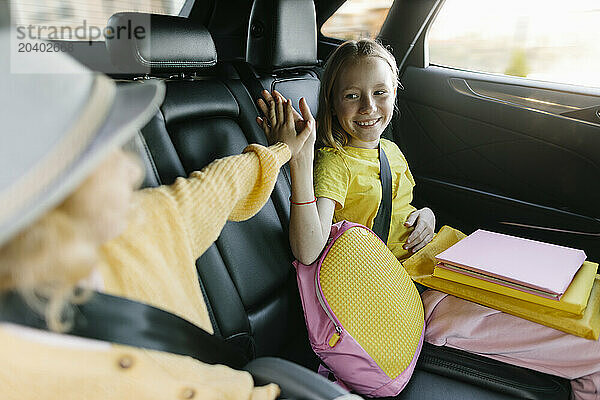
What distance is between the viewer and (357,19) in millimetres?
2424

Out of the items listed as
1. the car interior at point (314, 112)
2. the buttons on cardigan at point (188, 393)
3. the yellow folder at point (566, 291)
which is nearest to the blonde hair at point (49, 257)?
the buttons on cardigan at point (188, 393)

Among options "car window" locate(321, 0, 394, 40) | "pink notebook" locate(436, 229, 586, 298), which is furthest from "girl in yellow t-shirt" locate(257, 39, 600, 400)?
"car window" locate(321, 0, 394, 40)

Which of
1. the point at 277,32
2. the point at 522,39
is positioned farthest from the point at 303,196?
the point at 522,39

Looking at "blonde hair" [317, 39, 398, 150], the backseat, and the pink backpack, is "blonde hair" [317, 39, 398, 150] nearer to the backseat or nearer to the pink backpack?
the backseat

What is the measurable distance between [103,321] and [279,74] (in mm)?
1177

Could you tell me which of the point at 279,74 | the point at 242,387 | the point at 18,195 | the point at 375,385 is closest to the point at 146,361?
the point at 242,387

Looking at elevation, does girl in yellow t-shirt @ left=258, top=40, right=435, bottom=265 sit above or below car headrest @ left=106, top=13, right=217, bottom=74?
below

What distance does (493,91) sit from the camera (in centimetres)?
204

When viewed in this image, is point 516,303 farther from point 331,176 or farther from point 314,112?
point 314,112

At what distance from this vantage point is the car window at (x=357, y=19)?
230 centimetres

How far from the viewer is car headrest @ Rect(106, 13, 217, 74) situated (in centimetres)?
130

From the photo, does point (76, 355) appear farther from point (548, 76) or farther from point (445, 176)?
point (548, 76)

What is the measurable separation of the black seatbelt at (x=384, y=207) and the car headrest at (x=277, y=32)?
499 mm

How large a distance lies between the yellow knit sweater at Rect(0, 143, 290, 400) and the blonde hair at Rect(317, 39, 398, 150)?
0.47 m
